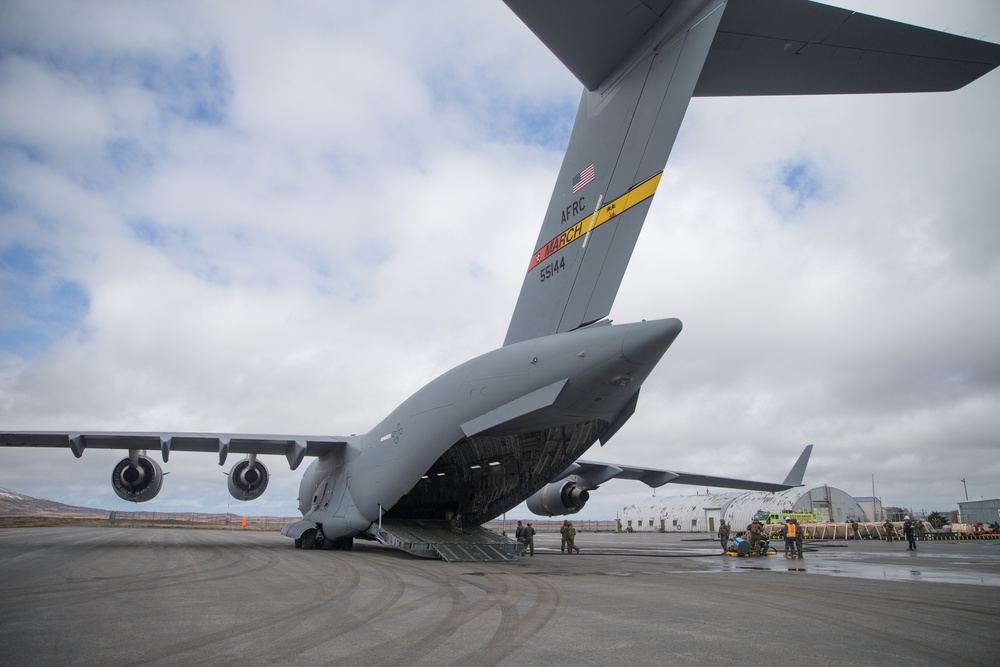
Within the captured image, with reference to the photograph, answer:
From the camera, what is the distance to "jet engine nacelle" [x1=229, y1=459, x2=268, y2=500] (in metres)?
15.1

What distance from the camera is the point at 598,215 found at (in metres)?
8.77

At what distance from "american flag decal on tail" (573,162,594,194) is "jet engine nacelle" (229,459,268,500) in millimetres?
10040

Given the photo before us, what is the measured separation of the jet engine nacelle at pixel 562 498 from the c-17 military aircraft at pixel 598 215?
3338 millimetres

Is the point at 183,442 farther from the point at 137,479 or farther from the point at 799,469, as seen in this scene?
the point at 799,469

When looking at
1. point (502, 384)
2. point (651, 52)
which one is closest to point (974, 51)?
point (651, 52)

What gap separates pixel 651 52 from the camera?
8.23m

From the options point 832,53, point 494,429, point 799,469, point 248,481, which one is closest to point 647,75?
point 832,53

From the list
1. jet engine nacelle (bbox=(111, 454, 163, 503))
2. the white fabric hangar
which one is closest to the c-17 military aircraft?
jet engine nacelle (bbox=(111, 454, 163, 503))

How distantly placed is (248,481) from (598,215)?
10.7 m

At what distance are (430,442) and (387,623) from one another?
19.6 ft

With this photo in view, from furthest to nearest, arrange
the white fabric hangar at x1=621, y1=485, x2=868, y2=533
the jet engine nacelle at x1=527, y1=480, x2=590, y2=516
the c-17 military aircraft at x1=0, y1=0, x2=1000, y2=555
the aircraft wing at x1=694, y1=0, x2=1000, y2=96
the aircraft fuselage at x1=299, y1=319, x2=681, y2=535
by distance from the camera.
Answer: the white fabric hangar at x1=621, y1=485, x2=868, y2=533 → the jet engine nacelle at x1=527, y1=480, x2=590, y2=516 → the aircraft fuselage at x1=299, y1=319, x2=681, y2=535 → the c-17 military aircraft at x1=0, y1=0, x2=1000, y2=555 → the aircraft wing at x1=694, y1=0, x2=1000, y2=96

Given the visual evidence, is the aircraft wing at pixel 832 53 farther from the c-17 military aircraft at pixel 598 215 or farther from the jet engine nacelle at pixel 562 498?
the jet engine nacelle at pixel 562 498

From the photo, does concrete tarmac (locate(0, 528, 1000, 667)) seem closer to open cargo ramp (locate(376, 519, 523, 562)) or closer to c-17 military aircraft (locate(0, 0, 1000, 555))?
c-17 military aircraft (locate(0, 0, 1000, 555))

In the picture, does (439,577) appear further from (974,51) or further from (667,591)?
(974,51)
